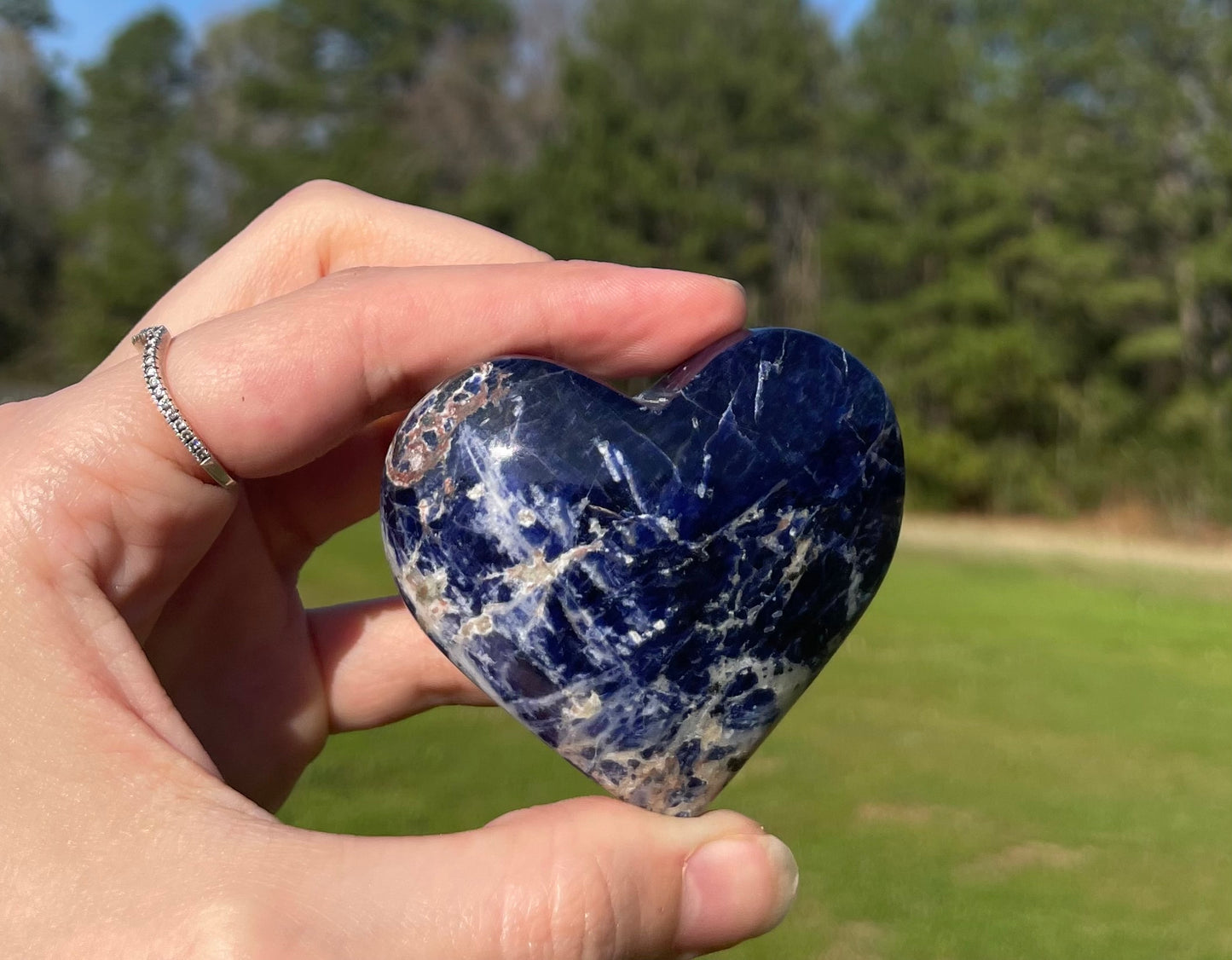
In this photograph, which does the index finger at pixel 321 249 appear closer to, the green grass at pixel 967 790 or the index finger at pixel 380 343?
the index finger at pixel 380 343

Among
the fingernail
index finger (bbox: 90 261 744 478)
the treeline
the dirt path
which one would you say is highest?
index finger (bbox: 90 261 744 478)

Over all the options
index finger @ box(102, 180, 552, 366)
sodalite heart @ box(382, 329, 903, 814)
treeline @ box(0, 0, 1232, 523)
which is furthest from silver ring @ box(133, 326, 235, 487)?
treeline @ box(0, 0, 1232, 523)

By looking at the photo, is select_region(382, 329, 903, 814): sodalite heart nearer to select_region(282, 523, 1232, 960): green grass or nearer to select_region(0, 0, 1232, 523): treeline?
select_region(282, 523, 1232, 960): green grass

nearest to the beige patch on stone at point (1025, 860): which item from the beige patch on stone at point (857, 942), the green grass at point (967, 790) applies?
the green grass at point (967, 790)

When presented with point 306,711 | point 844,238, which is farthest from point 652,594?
point 844,238

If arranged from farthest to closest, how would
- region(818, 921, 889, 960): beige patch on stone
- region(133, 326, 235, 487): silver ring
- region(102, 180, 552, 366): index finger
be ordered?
region(818, 921, 889, 960): beige patch on stone → region(102, 180, 552, 366): index finger → region(133, 326, 235, 487): silver ring
